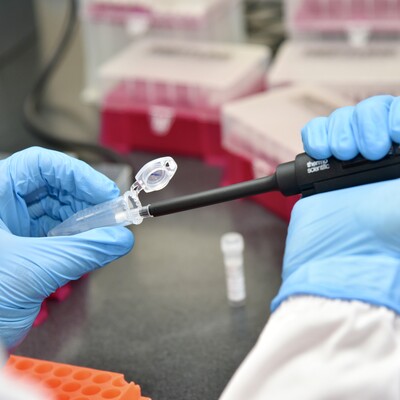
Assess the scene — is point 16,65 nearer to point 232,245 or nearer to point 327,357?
point 232,245

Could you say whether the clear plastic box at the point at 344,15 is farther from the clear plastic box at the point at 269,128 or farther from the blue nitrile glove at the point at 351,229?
the blue nitrile glove at the point at 351,229

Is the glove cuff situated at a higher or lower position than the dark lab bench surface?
higher

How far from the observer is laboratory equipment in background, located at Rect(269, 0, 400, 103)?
1.37m

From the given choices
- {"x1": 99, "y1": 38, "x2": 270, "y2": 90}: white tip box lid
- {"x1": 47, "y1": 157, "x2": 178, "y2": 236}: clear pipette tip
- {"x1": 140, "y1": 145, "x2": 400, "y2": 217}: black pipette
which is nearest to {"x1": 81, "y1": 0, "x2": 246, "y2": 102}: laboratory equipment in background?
{"x1": 99, "y1": 38, "x2": 270, "y2": 90}: white tip box lid

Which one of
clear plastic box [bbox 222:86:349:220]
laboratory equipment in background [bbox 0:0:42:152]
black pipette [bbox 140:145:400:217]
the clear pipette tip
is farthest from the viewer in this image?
laboratory equipment in background [bbox 0:0:42:152]

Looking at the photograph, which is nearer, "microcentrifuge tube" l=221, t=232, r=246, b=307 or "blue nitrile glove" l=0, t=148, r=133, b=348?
"blue nitrile glove" l=0, t=148, r=133, b=348

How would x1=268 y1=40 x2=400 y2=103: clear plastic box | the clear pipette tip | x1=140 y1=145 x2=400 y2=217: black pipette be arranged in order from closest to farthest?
x1=140 y1=145 x2=400 y2=217: black pipette, the clear pipette tip, x1=268 y1=40 x2=400 y2=103: clear plastic box

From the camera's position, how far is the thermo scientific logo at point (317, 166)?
0.73 meters

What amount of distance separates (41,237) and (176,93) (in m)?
0.64

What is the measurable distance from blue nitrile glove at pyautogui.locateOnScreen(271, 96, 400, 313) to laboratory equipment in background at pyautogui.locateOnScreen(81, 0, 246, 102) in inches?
30.2

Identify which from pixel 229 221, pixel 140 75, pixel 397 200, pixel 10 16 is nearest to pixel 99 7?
pixel 140 75

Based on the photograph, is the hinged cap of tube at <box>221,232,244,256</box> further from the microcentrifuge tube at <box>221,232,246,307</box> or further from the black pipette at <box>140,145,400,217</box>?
the black pipette at <box>140,145,400,217</box>

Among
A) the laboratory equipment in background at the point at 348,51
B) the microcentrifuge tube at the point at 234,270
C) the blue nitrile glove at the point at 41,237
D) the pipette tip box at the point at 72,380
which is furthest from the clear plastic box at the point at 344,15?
the pipette tip box at the point at 72,380

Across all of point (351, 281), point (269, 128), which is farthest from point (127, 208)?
point (269, 128)
